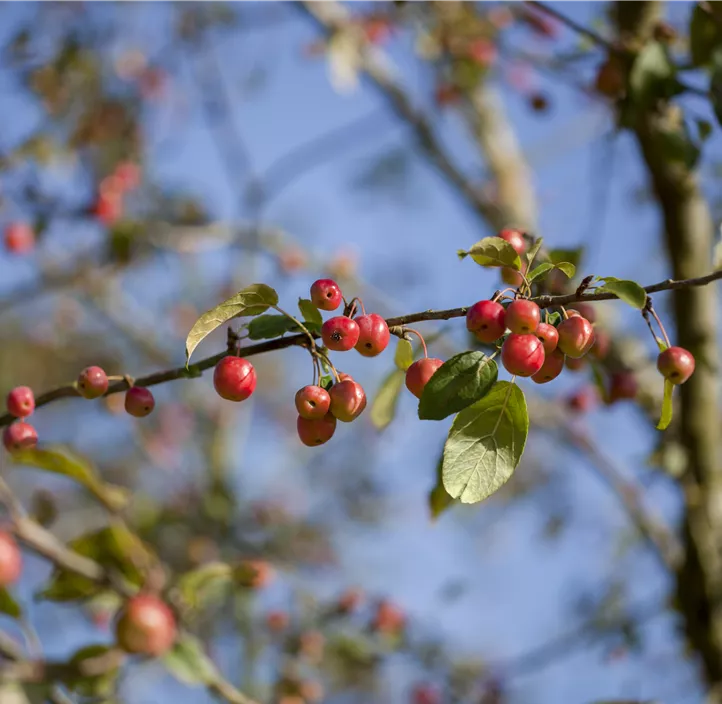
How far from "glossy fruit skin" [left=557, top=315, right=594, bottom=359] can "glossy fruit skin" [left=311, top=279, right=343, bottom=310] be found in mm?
356

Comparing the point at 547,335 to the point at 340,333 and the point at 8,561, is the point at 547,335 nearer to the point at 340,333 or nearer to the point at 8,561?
the point at 340,333

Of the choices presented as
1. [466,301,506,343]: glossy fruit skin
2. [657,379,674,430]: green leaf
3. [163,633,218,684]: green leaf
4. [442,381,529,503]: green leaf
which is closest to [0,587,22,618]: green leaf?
[163,633,218,684]: green leaf

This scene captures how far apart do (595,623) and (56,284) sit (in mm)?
3607

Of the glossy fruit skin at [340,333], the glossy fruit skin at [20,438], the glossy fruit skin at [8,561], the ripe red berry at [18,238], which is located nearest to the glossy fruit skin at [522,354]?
the glossy fruit skin at [340,333]

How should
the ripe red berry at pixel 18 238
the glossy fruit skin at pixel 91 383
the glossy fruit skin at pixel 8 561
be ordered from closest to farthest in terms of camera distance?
the glossy fruit skin at pixel 91 383 < the glossy fruit skin at pixel 8 561 < the ripe red berry at pixel 18 238

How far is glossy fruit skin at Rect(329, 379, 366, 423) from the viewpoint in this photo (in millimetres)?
1187

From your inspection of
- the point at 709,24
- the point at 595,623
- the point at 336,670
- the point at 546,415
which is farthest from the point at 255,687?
the point at 709,24

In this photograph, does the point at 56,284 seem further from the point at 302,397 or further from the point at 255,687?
the point at 302,397

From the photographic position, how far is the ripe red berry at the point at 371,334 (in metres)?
1.17

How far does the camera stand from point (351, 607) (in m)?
3.15

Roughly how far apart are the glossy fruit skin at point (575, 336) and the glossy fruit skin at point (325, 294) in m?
0.36

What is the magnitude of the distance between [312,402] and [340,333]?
136mm

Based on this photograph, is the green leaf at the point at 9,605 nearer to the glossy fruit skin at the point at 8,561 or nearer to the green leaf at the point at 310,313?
the glossy fruit skin at the point at 8,561

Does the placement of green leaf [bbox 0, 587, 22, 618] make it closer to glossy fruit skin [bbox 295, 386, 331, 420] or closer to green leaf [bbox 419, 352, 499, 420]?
glossy fruit skin [bbox 295, 386, 331, 420]
